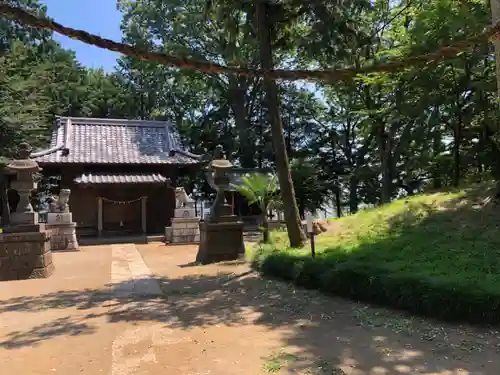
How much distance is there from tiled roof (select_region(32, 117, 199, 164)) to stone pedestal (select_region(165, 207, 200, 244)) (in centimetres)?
313

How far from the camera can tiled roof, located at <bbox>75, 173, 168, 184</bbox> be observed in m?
17.0

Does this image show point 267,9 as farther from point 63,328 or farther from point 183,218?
point 183,218

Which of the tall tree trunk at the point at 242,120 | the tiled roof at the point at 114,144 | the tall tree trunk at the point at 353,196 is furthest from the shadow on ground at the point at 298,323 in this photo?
the tall tree trunk at the point at 242,120

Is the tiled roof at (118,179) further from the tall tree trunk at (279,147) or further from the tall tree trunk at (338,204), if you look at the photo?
the tall tree trunk at (338,204)

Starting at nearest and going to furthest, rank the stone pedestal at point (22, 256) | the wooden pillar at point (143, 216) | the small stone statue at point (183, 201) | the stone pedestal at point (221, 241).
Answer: the stone pedestal at point (22, 256)
the stone pedestal at point (221, 241)
the small stone statue at point (183, 201)
the wooden pillar at point (143, 216)

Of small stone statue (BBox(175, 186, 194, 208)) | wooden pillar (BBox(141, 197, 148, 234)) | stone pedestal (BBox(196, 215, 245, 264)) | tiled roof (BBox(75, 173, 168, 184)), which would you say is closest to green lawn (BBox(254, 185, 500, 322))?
stone pedestal (BBox(196, 215, 245, 264))

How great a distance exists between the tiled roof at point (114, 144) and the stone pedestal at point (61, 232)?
3.40 meters

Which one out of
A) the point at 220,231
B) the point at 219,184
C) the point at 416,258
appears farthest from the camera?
the point at 219,184

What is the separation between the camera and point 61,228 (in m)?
14.5

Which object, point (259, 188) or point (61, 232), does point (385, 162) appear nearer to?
point (259, 188)

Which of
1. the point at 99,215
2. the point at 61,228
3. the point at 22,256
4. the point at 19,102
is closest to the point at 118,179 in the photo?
the point at 99,215

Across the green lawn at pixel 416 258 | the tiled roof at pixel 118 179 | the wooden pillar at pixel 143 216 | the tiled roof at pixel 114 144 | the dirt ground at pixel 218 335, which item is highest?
the tiled roof at pixel 114 144

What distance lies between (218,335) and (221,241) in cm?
544

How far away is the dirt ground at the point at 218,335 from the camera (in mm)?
3883
